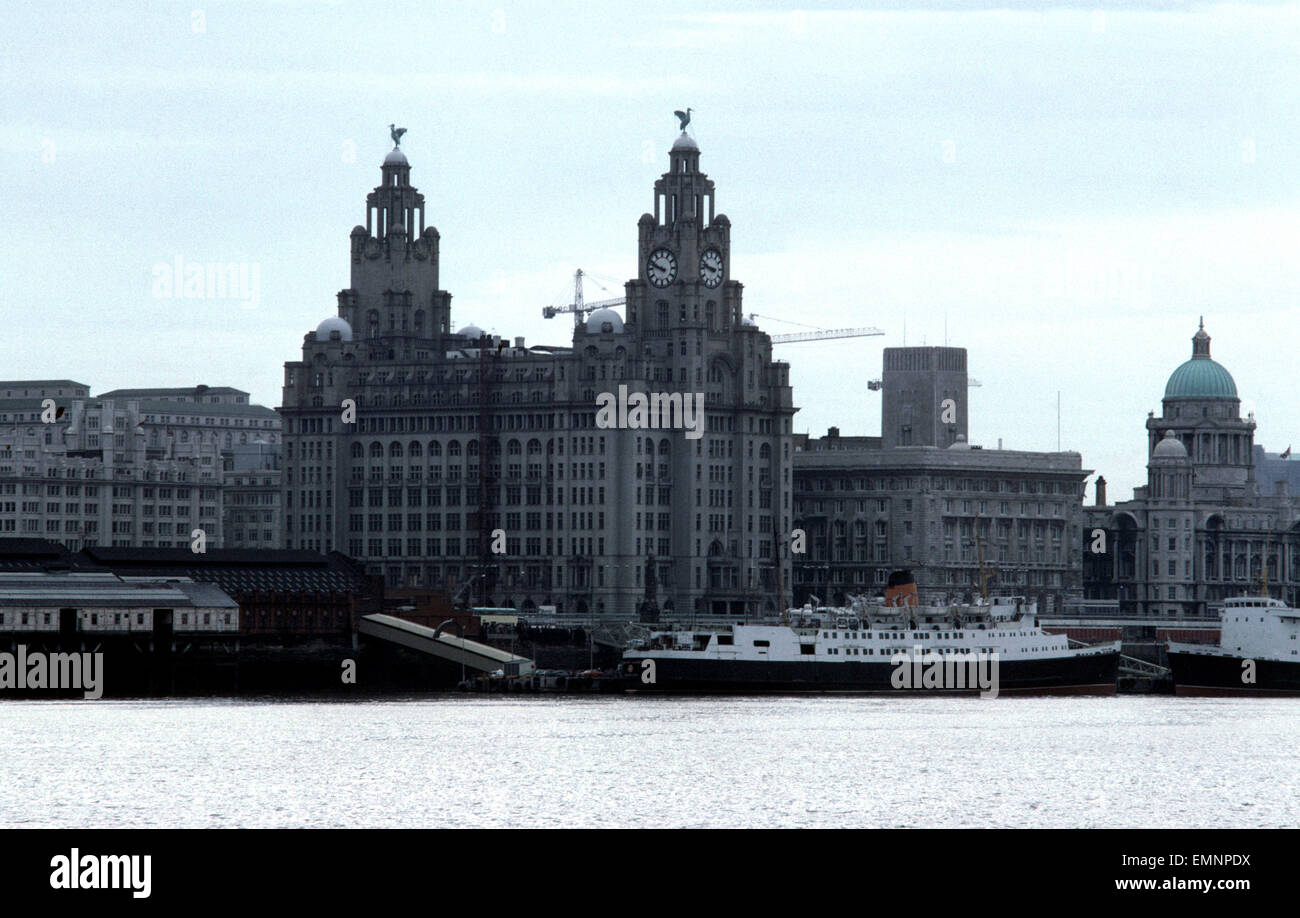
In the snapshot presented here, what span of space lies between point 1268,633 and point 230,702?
2959 inches

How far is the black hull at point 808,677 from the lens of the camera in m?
184

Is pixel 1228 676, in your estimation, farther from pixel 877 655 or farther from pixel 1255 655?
Answer: pixel 877 655

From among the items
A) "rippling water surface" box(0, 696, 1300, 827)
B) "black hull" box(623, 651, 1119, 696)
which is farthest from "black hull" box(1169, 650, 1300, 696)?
"rippling water surface" box(0, 696, 1300, 827)

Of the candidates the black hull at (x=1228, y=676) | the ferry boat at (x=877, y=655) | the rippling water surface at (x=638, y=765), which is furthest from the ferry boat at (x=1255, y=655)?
the rippling water surface at (x=638, y=765)

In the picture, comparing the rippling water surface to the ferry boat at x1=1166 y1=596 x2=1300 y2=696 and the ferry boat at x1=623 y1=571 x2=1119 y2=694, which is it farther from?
the ferry boat at x1=1166 y1=596 x2=1300 y2=696

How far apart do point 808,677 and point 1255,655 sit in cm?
3457

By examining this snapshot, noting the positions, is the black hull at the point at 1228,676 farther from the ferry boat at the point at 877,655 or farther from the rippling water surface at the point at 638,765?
the rippling water surface at the point at 638,765

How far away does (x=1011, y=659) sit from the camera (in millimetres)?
187750

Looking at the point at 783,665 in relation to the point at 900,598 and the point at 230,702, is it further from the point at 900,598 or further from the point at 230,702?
the point at 230,702

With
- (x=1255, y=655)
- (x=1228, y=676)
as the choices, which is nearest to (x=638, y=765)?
(x=1228, y=676)

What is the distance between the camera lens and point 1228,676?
7662 inches

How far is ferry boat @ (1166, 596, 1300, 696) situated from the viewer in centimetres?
19325
